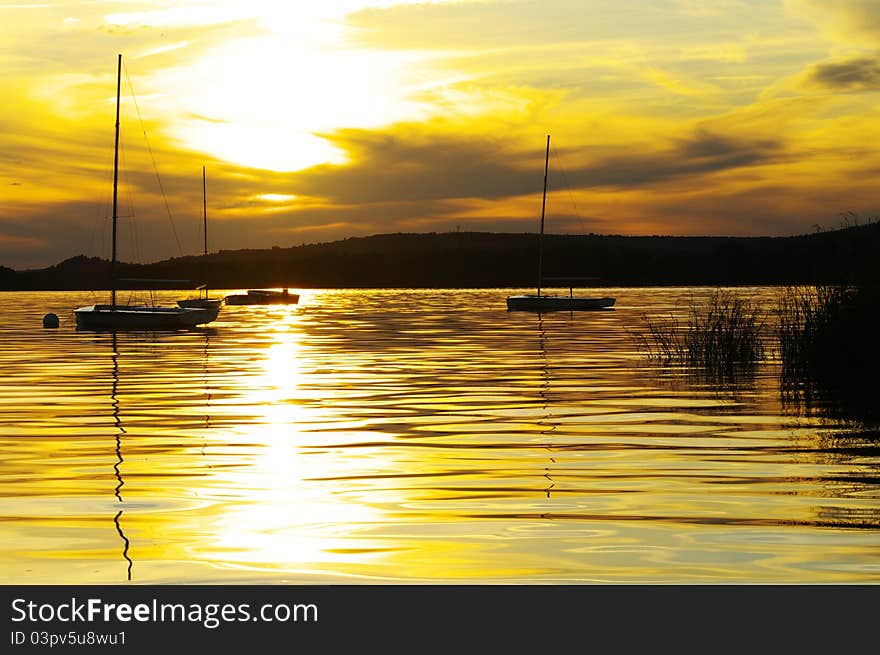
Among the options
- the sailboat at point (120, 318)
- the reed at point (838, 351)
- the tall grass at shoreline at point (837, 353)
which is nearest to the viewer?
the tall grass at shoreline at point (837, 353)

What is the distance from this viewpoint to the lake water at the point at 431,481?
1201 centimetres

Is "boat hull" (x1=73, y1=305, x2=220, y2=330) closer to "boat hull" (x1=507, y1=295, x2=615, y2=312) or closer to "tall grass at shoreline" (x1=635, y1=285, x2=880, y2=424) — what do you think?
"boat hull" (x1=507, y1=295, x2=615, y2=312)

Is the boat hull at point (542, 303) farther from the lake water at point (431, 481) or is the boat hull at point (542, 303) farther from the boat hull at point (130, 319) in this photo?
the lake water at point (431, 481)

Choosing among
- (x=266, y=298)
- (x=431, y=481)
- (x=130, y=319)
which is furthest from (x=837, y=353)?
(x=266, y=298)

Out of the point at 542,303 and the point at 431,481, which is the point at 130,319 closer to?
the point at 542,303

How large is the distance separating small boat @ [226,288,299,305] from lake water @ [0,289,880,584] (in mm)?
108390

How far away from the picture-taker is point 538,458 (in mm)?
18922

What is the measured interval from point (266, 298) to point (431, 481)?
132 metres

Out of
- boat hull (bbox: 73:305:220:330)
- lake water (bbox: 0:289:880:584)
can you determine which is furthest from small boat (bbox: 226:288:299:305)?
lake water (bbox: 0:289:880:584)

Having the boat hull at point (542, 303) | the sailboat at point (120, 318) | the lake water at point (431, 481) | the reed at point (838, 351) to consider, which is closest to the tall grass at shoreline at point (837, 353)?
the reed at point (838, 351)

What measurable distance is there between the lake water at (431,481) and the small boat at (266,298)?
4267 inches

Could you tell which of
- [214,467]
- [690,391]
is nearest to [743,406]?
[690,391]
